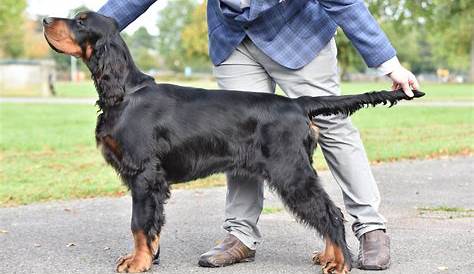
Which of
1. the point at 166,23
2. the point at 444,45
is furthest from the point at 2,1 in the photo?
the point at 166,23

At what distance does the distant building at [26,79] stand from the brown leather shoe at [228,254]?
1217 inches

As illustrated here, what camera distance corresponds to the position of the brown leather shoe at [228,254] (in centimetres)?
475

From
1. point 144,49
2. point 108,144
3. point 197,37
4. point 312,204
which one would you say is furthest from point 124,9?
point 144,49

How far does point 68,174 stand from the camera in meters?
9.54

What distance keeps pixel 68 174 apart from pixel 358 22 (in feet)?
19.3

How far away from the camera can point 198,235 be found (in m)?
5.76

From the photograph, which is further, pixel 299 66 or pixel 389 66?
pixel 299 66

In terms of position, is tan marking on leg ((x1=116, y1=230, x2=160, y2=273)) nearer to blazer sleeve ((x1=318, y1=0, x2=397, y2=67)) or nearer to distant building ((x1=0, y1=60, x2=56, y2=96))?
blazer sleeve ((x1=318, y1=0, x2=397, y2=67))

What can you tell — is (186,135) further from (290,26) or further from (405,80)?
(405,80)

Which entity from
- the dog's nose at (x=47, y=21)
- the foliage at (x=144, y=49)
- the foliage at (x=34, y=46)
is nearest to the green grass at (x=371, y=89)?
the dog's nose at (x=47, y=21)

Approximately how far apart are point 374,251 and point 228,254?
0.96m

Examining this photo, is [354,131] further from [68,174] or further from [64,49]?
[68,174]

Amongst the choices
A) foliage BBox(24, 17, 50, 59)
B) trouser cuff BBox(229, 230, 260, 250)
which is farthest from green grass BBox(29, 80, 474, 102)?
foliage BBox(24, 17, 50, 59)

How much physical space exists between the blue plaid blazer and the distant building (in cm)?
3064
